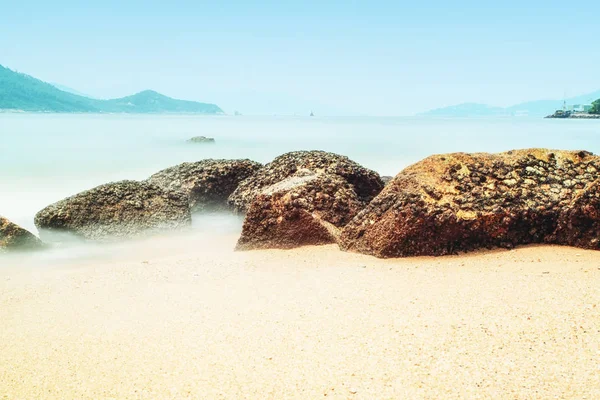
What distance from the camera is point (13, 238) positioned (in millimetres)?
5199

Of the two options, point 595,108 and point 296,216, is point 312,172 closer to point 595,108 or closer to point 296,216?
point 296,216

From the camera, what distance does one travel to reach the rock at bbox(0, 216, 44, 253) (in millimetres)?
5145

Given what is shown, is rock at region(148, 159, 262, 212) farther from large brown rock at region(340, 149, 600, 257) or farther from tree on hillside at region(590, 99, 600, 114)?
tree on hillside at region(590, 99, 600, 114)

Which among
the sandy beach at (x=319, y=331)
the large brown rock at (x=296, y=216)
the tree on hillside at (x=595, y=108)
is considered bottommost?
the sandy beach at (x=319, y=331)

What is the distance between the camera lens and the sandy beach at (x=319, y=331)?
2.09 metres

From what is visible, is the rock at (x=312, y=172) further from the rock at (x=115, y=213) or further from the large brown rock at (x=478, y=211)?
the large brown rock at (x=478, y=211)

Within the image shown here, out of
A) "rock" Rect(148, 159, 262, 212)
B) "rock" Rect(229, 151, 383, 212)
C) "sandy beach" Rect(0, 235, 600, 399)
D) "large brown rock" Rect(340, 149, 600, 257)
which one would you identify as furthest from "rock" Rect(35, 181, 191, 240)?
"large brown rock" Rect(340, 149, 600, 257)

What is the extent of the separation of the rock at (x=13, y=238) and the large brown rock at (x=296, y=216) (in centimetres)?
221

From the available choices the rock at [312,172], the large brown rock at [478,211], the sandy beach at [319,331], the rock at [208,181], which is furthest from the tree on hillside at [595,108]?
the sandy beach at [319,331]

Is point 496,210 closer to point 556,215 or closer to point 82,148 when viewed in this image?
point 556,215

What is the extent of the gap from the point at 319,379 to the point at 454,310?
3.24 ft

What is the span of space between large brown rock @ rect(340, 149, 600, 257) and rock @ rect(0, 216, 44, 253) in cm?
321

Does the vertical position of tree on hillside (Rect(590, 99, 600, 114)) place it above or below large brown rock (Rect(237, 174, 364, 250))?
above

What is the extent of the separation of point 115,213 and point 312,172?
90.7 inches
